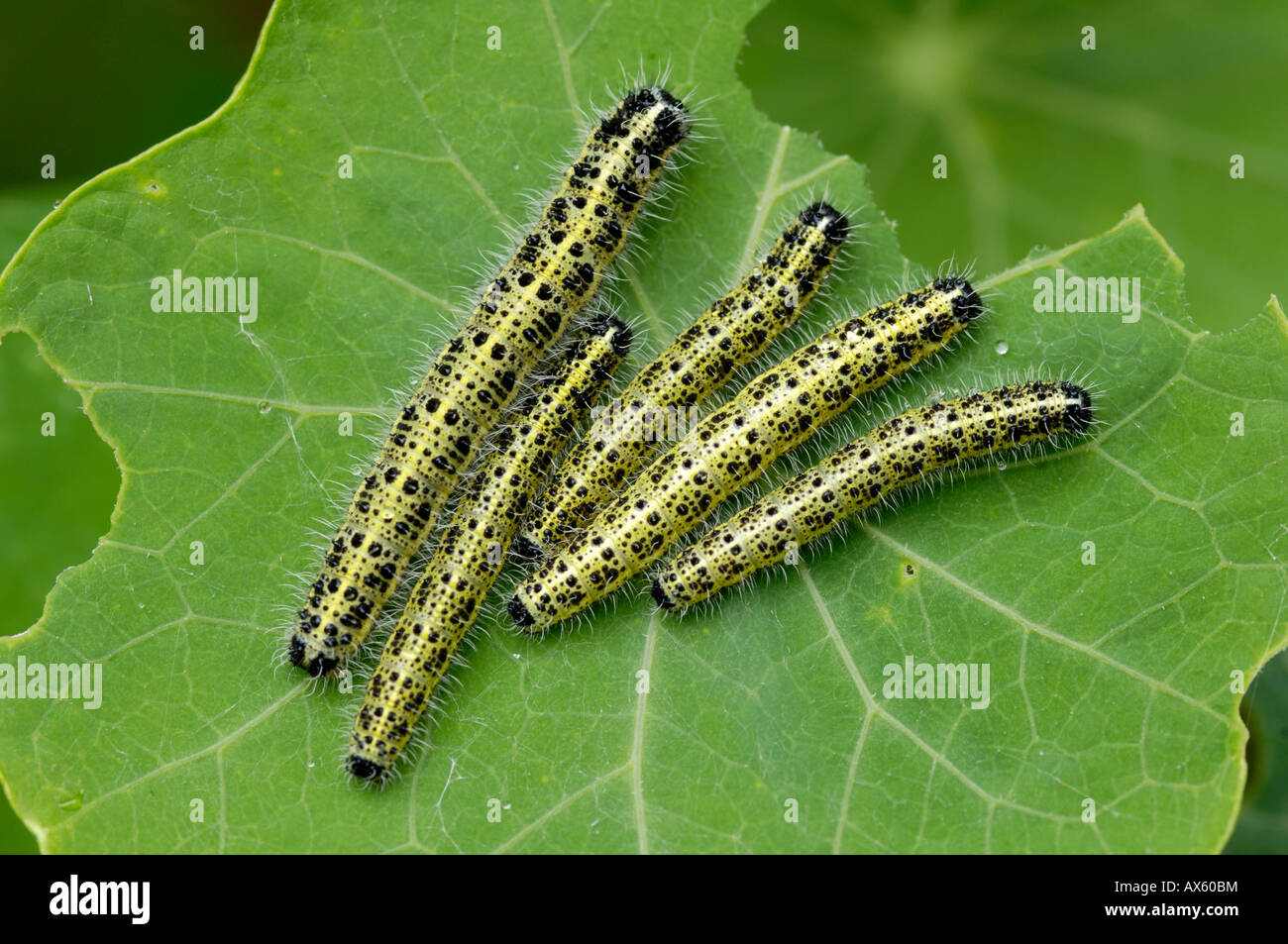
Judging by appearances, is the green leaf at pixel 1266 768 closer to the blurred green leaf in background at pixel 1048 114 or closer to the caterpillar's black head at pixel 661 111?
the blurred green leaf in background at pixel 1048 114

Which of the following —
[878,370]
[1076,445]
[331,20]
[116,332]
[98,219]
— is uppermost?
[331,20]

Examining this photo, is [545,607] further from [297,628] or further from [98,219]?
[98,219]

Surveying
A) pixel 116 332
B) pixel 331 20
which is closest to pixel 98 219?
pixel 116 332

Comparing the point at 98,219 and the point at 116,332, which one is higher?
the point at 98,219

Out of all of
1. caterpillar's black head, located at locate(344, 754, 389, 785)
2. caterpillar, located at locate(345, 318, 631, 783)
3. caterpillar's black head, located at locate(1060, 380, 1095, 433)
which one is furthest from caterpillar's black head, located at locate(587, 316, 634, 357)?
caterpillar's black head, located at locate(344, 754, 389, 785)

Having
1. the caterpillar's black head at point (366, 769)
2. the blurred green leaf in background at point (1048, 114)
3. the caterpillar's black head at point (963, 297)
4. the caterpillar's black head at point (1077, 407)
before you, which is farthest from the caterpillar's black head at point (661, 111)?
the caterpillar's black head at point (366, 769)

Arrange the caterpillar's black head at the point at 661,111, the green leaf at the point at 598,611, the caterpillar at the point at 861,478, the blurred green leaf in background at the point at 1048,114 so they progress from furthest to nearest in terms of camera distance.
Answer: the blurred green leaf in background at the point at 1048,114
the caterpillar's black head at the point at 661,111
the caterpillar at the point at 861,478
the green leaf at the point at 598,611

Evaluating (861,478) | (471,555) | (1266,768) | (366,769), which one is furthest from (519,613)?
(1266,768)
